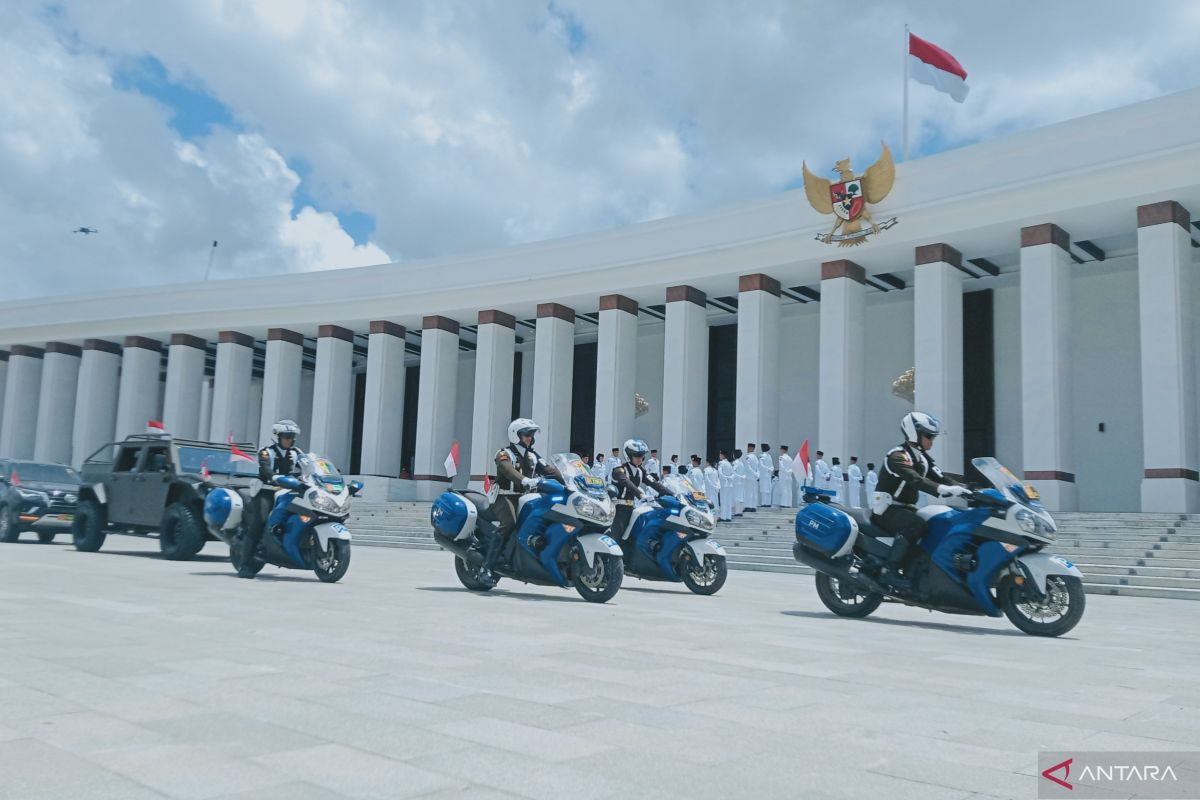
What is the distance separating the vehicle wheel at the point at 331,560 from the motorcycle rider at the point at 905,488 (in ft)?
17.9

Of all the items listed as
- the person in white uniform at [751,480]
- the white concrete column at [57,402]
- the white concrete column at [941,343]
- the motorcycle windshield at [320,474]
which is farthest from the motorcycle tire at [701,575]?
the white concrete column at [57,402]

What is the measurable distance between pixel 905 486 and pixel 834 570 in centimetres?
99

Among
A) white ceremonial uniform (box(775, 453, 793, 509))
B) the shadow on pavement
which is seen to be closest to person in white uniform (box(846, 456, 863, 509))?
white ceremonial uniform (box(775, 453, 793, 509))

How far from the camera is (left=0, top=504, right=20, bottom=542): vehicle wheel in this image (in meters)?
16.6

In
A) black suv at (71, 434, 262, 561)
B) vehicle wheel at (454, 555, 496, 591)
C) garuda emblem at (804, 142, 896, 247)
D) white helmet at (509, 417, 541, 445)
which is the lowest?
vehicle wheel at (454, 555, 496, 591)

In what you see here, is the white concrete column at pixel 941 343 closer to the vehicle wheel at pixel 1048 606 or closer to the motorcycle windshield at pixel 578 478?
the motorcycle windshield at pixel 578 478

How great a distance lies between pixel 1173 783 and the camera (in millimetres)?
3240

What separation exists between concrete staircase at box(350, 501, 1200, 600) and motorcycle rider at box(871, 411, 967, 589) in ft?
22.6

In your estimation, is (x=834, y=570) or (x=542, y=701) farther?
(x=834, y=570)

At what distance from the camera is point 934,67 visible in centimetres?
2480

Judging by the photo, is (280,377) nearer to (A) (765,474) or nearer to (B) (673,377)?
(B) (673,377)

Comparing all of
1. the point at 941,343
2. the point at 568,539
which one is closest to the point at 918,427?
the point at 568,539

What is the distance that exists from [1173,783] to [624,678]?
247 centimetres

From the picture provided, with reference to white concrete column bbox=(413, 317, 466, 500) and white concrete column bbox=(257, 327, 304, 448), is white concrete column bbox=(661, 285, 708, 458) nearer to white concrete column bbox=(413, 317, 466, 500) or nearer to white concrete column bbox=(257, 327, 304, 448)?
white concrete column bbox=(413, 317, 466, 500)
